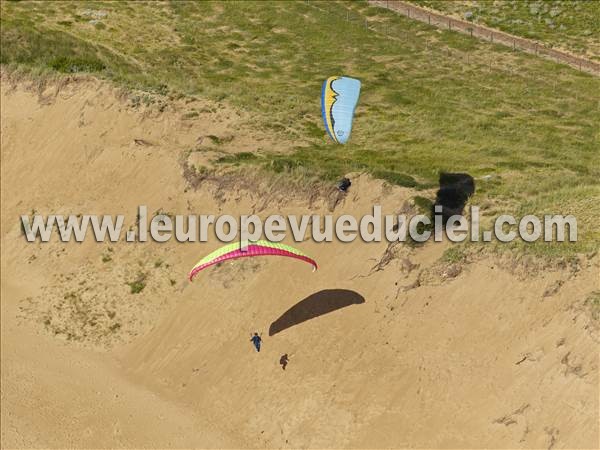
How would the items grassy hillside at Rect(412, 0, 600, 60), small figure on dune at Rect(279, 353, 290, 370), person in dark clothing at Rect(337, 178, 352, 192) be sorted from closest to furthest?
small figure on dune at Rect(279, 353, 290, 370)
person in dark clothing at Rect(337, 178, 352, 192)
grassy hillside at Rect(412, 0, 600, 60)

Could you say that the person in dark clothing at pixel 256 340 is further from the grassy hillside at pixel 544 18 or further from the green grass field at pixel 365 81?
the grassy hillside at pixel 544 18

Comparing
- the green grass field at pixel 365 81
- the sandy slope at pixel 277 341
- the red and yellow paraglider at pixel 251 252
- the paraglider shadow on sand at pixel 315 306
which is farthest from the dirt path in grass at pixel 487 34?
the red and yellow paraglider at pixel 251 252

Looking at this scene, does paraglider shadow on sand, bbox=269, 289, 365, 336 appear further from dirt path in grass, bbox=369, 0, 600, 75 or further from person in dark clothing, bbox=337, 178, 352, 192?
dirt path in grass, bbox=369, 0, 600, 75

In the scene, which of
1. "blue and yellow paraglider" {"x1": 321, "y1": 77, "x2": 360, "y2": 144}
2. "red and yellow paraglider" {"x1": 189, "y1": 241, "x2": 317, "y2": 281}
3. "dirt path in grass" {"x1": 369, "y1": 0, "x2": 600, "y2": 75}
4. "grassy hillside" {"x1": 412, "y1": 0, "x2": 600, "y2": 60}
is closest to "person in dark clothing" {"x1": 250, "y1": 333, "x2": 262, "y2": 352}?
"red and yellow paraglider" {"x1": 189, "y1": 241, "x2": 317, "y2": 281}

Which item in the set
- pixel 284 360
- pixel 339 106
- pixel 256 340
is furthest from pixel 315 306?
pixel 339 106

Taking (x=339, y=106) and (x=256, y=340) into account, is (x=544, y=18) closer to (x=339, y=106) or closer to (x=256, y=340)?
(x=339, y=106)

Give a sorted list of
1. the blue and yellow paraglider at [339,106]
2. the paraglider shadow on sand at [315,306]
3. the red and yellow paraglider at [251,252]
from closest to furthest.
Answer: the red and yellow paraglider at [251,252] → the blue and yellow paraglider at [339,106] → the paraglider shadow on sand at [315,306]

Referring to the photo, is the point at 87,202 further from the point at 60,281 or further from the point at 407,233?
the point at 407,233
